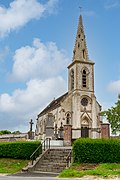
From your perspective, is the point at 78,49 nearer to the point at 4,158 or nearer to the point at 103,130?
the point at 103,130

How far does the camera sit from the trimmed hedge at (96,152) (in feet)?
58.8

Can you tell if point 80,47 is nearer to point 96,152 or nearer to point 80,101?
point 80,101

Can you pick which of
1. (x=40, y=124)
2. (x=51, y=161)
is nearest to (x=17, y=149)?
(x=51, y=161)

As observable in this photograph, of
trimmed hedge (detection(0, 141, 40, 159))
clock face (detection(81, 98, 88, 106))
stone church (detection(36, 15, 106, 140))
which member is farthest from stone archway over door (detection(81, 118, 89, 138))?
trimmed hedge (detection(0, 141, 40, 159))

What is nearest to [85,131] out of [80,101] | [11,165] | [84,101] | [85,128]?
[85,128]

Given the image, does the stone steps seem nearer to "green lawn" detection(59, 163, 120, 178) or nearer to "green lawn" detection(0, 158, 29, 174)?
"green lawn" detection(59, 163, 120, 178)

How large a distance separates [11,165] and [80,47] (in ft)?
139

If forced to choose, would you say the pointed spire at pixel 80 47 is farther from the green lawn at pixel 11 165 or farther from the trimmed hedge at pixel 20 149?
the green lawn at pixel 11 165

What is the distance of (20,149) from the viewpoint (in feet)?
66.3

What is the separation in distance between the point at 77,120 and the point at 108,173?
3718 centimetres

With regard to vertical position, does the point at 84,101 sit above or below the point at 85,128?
above

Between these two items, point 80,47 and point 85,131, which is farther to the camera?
point 80,47

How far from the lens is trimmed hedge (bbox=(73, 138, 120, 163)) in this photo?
17922mm

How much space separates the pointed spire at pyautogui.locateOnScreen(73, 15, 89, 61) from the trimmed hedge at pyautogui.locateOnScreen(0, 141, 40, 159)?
3822 centimetres
